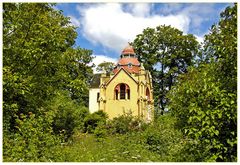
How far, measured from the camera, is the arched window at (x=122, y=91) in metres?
40.9

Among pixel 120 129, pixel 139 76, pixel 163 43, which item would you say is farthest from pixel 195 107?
pixel 163 43

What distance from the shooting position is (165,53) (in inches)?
1714

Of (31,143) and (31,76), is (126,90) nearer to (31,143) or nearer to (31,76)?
(31,76)

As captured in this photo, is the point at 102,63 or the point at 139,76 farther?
the point at 102,63

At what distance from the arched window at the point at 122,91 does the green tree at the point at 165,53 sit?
13.4 ft

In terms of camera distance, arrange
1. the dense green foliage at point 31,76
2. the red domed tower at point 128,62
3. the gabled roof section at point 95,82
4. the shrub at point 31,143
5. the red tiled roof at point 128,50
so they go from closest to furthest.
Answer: the shrub at point 31,143 → the dense green foliage at point 31,76 → the red domed tower at point 128,62 → the red tiled roof at point 128,50 → the gabled roof section at point 95,82

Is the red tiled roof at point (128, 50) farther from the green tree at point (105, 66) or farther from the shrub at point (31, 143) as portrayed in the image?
the shrub at point (31, 143)

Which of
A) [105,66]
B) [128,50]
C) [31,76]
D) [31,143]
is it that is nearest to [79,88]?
[31,76]

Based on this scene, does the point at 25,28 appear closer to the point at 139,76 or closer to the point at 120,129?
the point at 120,129

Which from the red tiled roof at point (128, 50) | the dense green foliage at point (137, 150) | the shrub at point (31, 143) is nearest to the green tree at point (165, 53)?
the red tiled roof at point (128, 50)

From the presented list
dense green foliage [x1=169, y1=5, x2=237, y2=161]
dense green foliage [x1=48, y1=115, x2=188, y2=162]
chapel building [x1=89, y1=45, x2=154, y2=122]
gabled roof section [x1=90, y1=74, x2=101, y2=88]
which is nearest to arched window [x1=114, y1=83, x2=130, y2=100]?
chapel building [x1=89, y1=45, x2=154, y2=122]

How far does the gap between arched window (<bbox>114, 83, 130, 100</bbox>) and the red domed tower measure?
79.6 inches

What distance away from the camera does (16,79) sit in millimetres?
8766

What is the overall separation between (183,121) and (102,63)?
4856cm
